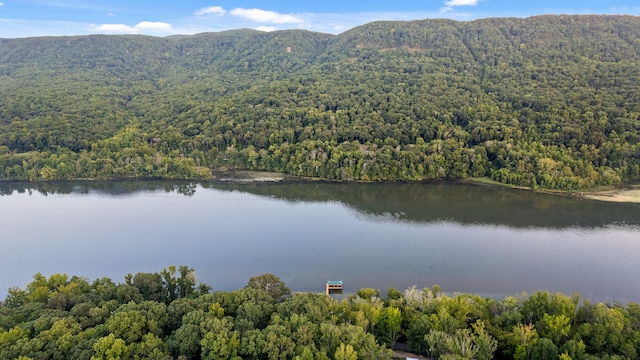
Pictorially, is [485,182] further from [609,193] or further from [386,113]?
[386,113]

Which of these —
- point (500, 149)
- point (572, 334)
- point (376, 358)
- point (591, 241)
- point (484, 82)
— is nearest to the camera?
point (376, 358)

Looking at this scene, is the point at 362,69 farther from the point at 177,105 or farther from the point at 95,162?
the point at 95,162

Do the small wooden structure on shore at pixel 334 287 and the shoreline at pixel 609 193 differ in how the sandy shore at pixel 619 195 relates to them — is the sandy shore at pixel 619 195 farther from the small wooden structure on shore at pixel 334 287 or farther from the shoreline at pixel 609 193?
the small wooden structure on shore at pixel 334 287

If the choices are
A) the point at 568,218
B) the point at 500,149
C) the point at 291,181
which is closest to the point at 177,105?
the point at 291,181

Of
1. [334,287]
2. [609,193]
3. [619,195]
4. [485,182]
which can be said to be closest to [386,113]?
[485,182]

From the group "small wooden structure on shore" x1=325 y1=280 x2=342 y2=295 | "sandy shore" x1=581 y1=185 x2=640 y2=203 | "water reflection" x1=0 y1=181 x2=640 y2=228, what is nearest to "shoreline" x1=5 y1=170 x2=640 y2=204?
"sandy shore" x1=581 y1=185 x2=640 y2=203

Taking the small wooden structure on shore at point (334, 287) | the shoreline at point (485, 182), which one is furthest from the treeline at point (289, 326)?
the shoreline at point (485, 182)
